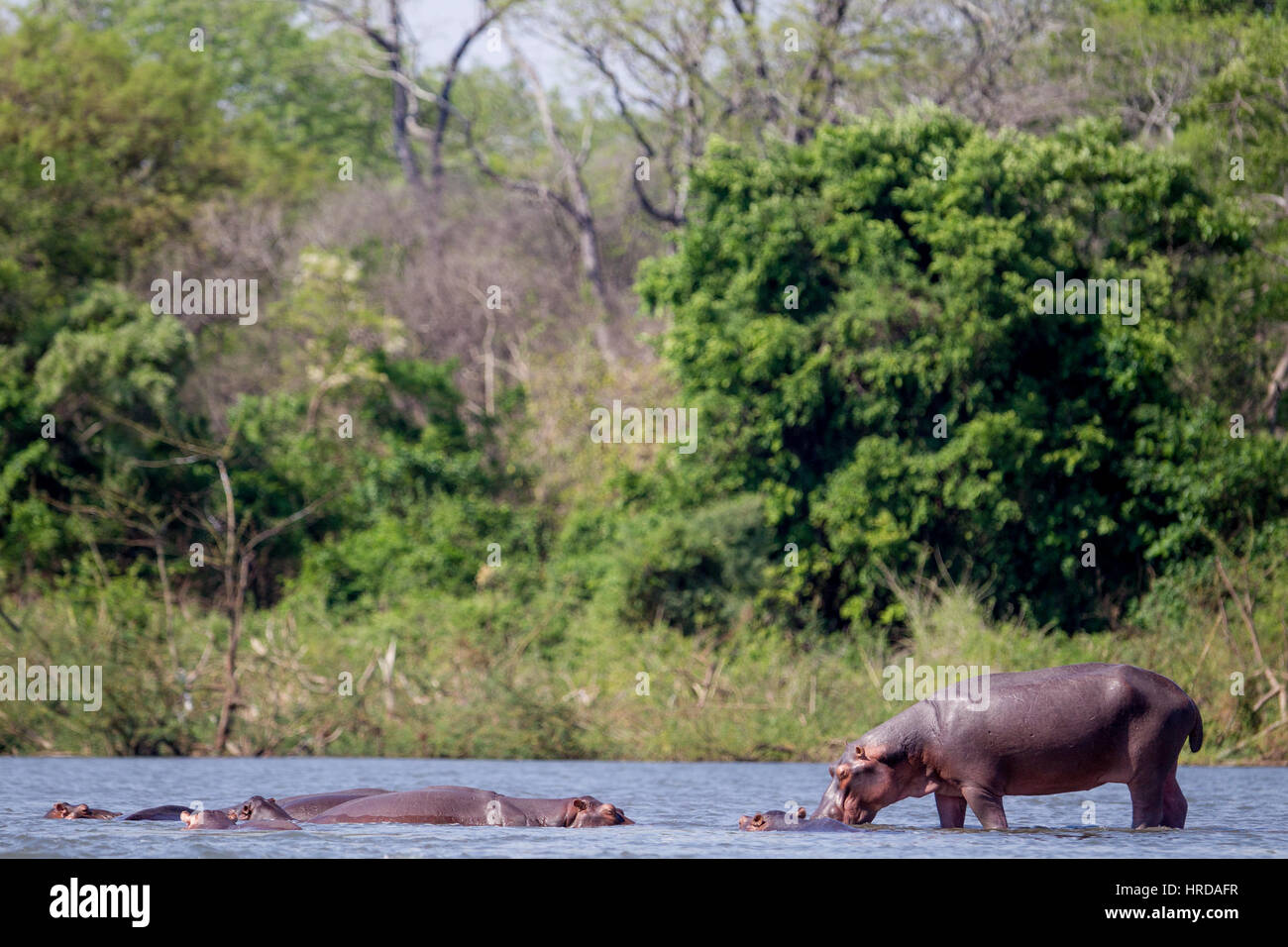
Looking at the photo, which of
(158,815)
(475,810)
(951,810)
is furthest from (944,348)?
(158,815)

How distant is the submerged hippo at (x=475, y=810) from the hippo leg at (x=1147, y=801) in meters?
4.09

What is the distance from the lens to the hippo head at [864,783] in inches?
544

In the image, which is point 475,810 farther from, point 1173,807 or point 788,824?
point 1173,807

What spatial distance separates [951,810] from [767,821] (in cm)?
145

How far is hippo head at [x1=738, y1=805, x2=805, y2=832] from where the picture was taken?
14.3 meters

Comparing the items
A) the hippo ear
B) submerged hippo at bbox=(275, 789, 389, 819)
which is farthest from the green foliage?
the hippo ear

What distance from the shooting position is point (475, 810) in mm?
15344

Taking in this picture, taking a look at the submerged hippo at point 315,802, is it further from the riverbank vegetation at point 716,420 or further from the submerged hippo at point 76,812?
the riverbank vegetation at point 716,420

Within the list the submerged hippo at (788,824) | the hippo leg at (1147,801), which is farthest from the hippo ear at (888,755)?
the hippo leg at (1147,801)

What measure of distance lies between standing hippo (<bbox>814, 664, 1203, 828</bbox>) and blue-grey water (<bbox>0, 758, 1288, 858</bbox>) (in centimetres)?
39

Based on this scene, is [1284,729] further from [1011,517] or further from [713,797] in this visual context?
[713,797]

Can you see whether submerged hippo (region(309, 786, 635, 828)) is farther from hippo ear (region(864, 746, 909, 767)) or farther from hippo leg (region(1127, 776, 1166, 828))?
hippo leg (region(1127, 776, 1166, 828))

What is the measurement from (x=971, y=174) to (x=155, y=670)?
1592 cm
